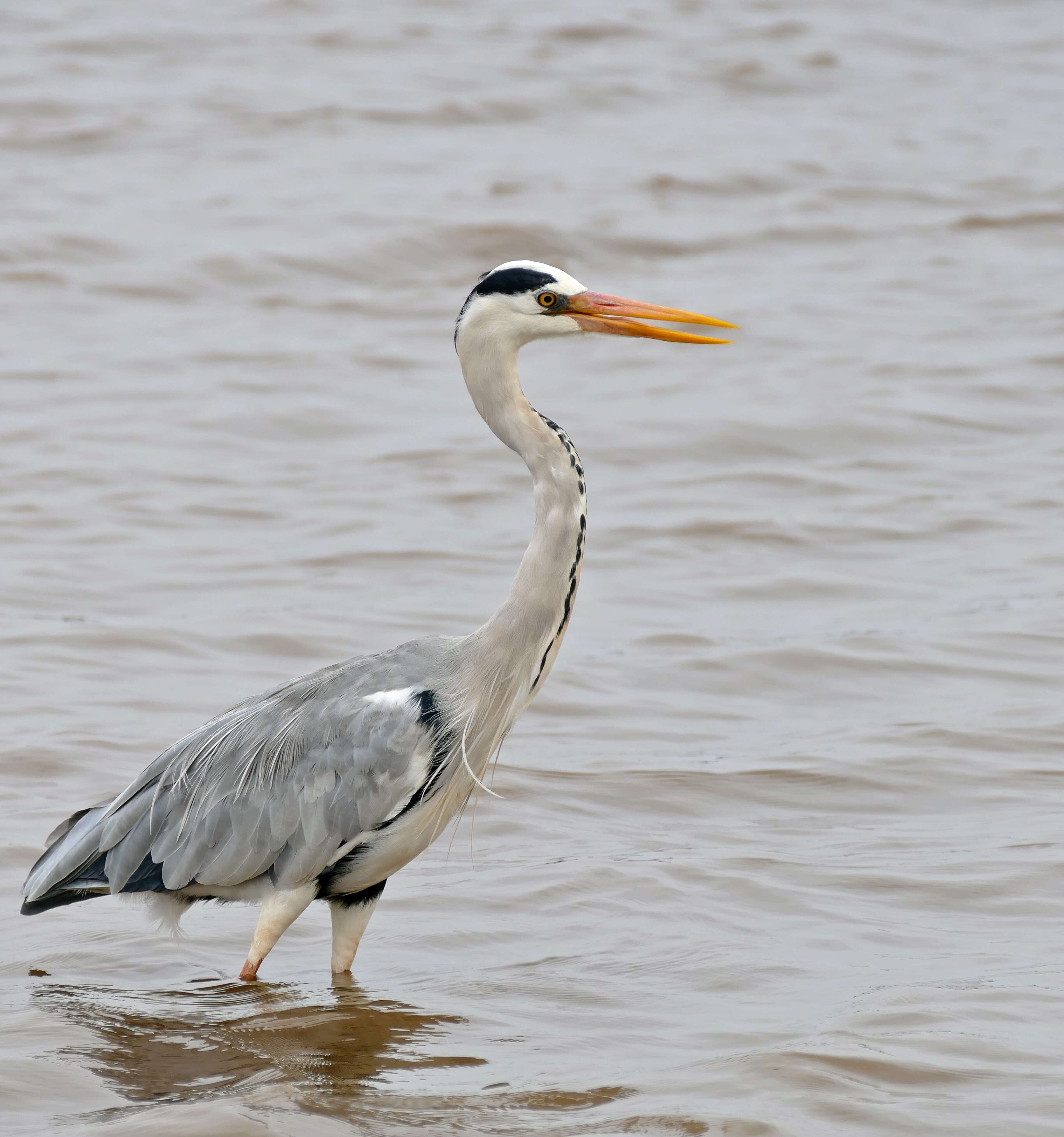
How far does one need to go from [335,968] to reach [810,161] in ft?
49.6

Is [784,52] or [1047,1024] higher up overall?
[784,52]

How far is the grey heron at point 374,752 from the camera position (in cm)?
545

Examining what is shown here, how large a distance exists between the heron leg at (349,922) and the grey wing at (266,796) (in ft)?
0.69

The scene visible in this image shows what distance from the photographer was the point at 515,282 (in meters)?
5.56

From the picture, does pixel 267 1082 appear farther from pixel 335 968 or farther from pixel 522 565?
pixel 522 565

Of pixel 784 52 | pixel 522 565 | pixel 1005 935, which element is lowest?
pixel 1005 935

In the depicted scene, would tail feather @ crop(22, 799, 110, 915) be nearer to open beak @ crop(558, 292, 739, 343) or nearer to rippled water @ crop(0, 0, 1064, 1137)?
rippled water @ crop(0, 0, 1064, 1137)

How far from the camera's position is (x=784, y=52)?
22.7 meters

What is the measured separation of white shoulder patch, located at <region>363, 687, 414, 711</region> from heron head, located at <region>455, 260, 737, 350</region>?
3.54ft

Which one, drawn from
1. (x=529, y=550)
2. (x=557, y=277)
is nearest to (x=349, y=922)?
(x=529, y=550)

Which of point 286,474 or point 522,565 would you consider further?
point 286,474

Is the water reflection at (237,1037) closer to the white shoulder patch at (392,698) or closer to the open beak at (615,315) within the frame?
the white shoulder patch at (392,698)

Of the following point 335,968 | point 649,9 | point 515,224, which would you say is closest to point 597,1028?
point 335,968

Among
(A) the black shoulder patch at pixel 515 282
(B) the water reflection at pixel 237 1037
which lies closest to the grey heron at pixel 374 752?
(A) the black shoulder patch at pixel 515 282
